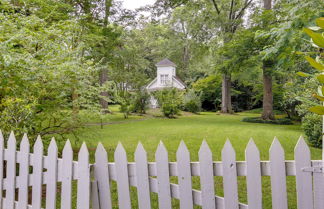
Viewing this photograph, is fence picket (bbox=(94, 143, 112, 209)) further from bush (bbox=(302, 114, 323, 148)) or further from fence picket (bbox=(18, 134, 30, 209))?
bush (bbox=(302, 114, 323, 148))

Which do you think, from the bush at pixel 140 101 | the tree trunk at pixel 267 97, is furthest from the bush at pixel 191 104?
the tree trunk at pixel 267 97

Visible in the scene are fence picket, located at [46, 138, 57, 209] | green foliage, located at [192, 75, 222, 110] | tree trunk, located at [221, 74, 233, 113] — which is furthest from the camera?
green foliage, located at [192, 75, 222, 110]

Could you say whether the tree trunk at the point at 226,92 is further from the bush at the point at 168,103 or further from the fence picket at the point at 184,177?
the fence picket at the point at 184,177

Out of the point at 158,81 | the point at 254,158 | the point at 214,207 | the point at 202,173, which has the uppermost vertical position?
the point at 158,81

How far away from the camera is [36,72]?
3727 millimetres

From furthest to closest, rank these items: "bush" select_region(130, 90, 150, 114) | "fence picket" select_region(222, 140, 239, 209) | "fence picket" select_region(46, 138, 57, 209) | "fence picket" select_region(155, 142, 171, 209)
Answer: "bush" select_region(130, 90, 150, 114)
"fence picket" select_region(46, 138, 57, 209)
"fence picket" select_region(155, 142, 171, 209)
"fence picket" select_region(222, 140, 239, 209)

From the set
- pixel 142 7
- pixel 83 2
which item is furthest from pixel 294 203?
pixel 142 7

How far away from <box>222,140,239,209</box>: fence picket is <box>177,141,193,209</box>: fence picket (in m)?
0.27

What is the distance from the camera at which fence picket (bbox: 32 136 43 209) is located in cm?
230

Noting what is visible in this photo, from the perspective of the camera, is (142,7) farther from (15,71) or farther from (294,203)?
(294,203)

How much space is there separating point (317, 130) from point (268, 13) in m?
5.59

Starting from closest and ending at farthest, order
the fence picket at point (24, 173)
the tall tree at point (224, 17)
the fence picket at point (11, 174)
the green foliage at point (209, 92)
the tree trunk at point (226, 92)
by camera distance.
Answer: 1. the fence picket at point (24, 173)
2. the fence picket at point (11, 174)
3. the tall tree at point (224, 17)
4. the tree trunk at point (226, 92)
5. the green foliage at point (209, 92)

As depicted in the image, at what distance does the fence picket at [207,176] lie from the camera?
6.19 ft

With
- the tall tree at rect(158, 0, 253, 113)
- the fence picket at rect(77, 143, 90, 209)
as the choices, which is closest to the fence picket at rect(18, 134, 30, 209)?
the fence picket at rect(77, 143, 90, 209)
